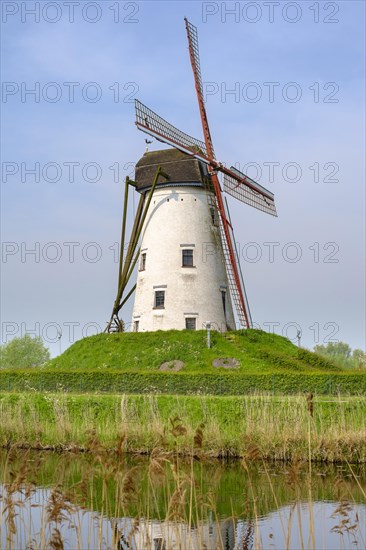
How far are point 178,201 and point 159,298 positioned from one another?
5.05 metres

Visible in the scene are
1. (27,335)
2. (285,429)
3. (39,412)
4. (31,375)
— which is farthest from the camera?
(27,335)

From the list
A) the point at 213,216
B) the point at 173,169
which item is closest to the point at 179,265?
the point at 213,216

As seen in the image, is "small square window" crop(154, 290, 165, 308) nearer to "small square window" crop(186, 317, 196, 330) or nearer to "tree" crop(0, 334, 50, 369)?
"small square window" crop(186, 317, 196, 330)

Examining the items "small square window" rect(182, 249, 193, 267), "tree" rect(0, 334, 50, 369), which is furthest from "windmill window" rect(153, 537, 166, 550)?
"tree" rect(0, 334, 50, 369)

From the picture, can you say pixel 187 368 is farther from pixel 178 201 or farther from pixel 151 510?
pixel 151 510

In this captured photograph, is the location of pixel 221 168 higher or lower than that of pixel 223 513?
higher

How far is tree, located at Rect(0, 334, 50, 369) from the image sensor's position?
66250 mm

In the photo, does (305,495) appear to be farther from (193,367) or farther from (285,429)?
(193,367)

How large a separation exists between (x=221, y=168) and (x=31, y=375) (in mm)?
14031

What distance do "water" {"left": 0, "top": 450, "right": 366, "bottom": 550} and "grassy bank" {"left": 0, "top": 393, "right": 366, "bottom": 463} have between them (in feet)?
2.21

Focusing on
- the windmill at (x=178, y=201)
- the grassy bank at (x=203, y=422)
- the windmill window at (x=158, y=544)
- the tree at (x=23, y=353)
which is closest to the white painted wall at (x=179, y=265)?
the windmill at (x=178, y=201)

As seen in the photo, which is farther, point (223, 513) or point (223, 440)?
point (223, 440)

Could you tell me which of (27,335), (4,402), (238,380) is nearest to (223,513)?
(4,402)

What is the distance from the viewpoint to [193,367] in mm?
30969
